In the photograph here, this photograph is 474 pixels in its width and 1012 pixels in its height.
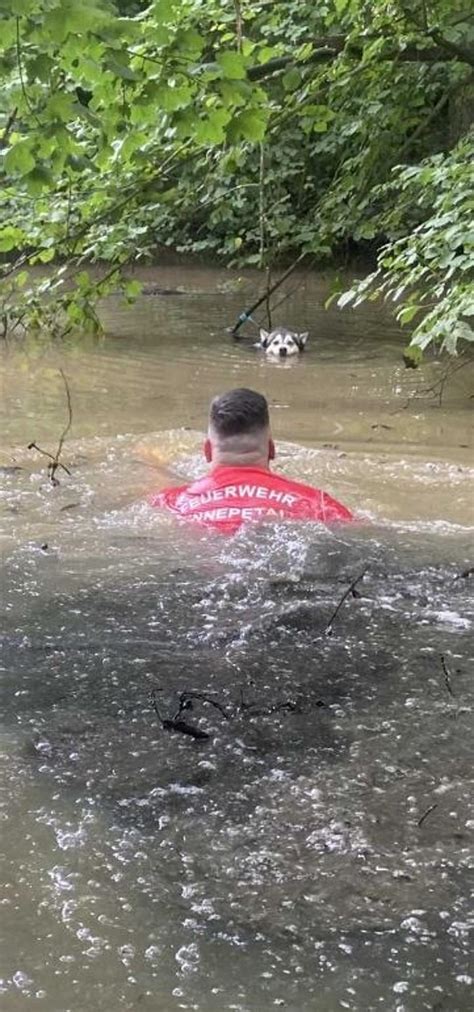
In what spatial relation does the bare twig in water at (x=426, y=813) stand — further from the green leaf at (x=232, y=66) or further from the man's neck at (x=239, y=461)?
the green leaf at (x=232, y=66)

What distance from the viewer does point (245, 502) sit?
18.1ft

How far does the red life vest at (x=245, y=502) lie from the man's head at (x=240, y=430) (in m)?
0.08

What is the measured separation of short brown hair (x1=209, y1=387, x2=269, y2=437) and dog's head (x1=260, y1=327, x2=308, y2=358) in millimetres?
7362

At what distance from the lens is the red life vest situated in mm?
5453

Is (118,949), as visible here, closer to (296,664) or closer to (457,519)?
(296,664)

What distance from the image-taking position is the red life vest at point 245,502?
5453mm

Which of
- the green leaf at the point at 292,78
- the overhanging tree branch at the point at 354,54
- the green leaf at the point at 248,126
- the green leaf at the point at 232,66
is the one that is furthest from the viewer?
the overhanging tree branch at the point at 354,54

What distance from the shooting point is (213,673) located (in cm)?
381

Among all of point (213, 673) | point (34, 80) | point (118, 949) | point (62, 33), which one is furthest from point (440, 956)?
point (34, 80)

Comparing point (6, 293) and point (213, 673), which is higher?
point (6, 293)

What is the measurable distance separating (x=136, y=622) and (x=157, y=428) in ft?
15.8

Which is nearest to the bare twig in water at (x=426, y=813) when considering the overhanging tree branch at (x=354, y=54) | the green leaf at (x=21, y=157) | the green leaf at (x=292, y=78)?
the green leaf at (x=21, y=157)

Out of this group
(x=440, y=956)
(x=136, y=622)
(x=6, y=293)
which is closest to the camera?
(x=440, y=956)

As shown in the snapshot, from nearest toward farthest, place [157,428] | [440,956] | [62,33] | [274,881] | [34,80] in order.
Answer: [440,956] < [274,881] < [62,33] < [34,80] < [157,428]
